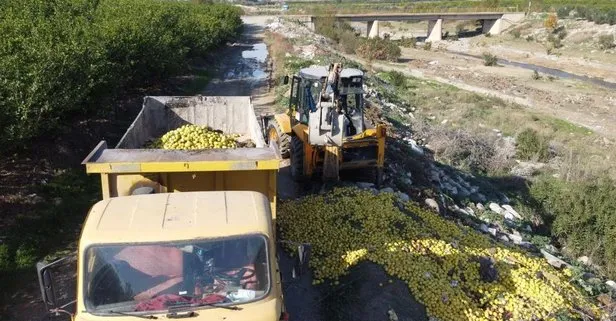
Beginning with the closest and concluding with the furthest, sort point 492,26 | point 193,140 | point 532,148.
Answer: point 193,140, point 532,148, point 492,26

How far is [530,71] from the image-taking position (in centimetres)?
4550

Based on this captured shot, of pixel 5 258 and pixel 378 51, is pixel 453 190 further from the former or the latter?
pixel 378 51

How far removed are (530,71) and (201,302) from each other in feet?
153

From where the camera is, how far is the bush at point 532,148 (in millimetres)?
19422

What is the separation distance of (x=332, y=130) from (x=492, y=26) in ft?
212

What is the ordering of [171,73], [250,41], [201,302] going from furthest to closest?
[250,41]
[171,73]
[201,302]

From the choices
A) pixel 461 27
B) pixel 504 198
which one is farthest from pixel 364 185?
pixel 461 27

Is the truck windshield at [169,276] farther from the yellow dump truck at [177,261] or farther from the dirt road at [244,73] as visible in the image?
the dirt road at [244,73]

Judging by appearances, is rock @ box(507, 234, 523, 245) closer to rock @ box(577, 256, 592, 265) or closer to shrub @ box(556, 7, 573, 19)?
rock @ box(577, 256, 592, 265)

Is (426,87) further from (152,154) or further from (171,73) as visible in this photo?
(152,154)

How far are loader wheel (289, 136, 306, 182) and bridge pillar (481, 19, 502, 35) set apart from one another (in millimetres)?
62687

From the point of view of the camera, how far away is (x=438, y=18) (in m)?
66.4

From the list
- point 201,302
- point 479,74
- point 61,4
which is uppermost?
point 61,4

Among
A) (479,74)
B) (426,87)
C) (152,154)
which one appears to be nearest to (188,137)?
(152,154)
